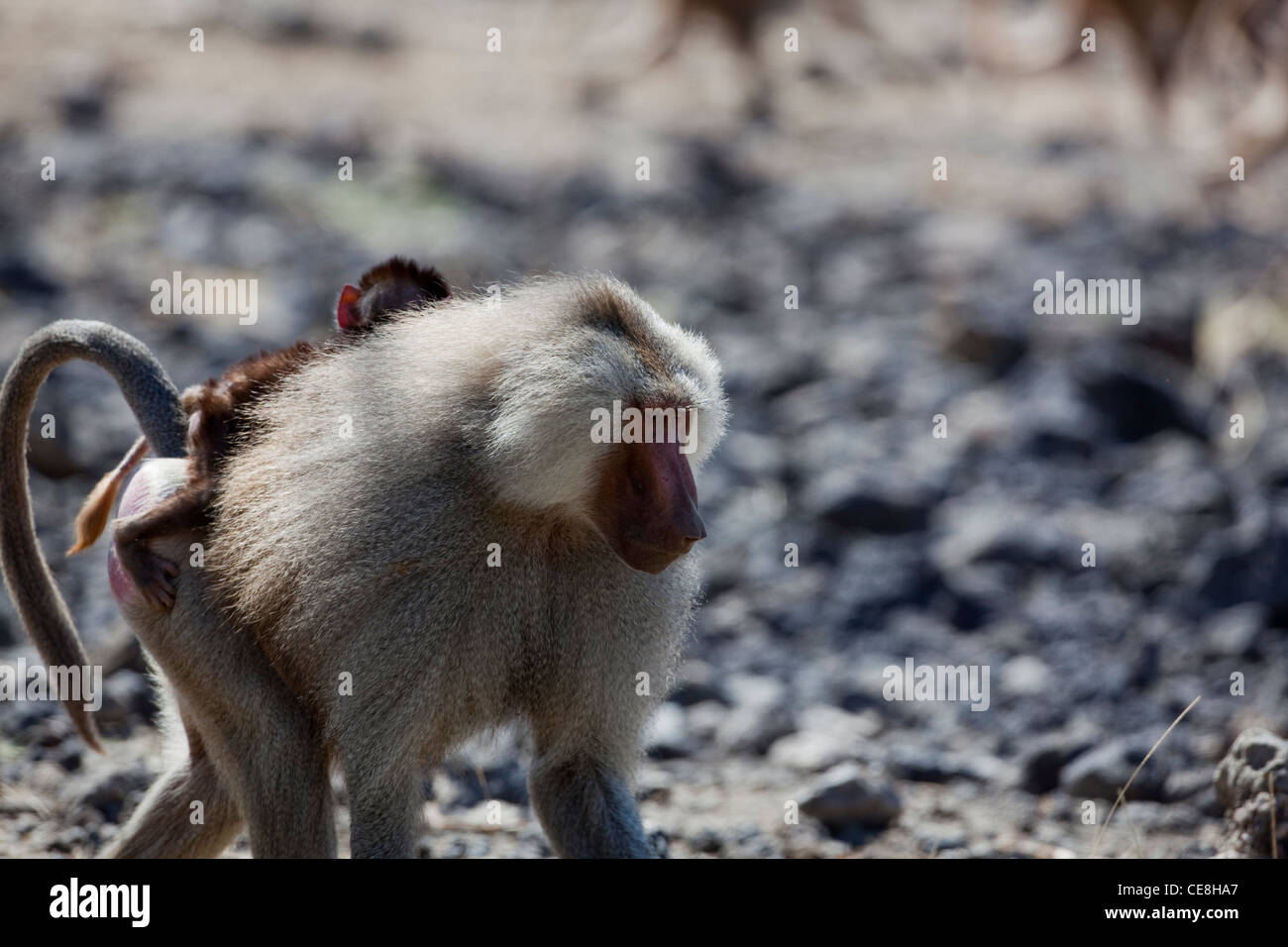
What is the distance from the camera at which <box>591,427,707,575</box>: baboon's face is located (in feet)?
9.88

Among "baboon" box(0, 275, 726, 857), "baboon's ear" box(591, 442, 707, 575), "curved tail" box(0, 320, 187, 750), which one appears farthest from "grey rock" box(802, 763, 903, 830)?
"curved tail" box(0, 320, 187, 750)

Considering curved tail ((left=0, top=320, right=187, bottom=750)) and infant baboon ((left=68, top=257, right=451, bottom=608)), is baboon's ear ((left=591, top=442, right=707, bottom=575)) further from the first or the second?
curved tail ((left=0, top=320, right=187, bottom=750))

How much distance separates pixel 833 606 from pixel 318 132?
583 centimetres

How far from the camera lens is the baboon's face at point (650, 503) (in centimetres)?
301

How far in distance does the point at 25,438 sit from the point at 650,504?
174cm

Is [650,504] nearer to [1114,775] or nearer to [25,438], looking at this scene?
[25,438]

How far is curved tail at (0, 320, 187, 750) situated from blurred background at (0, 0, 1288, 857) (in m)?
0.71

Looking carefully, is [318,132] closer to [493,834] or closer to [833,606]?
[833,606]

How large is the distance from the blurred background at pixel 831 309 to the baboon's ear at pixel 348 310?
110cm

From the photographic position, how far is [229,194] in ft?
30.0

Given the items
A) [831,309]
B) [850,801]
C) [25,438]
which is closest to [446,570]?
[25,438]

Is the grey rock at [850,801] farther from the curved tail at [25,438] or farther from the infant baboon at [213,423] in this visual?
the curved tail at [25,438]

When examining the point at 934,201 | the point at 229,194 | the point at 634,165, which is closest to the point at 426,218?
the point at 229,194

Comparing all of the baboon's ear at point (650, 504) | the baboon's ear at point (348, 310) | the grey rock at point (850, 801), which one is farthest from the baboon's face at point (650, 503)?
the grey rock at point (850, 801)
